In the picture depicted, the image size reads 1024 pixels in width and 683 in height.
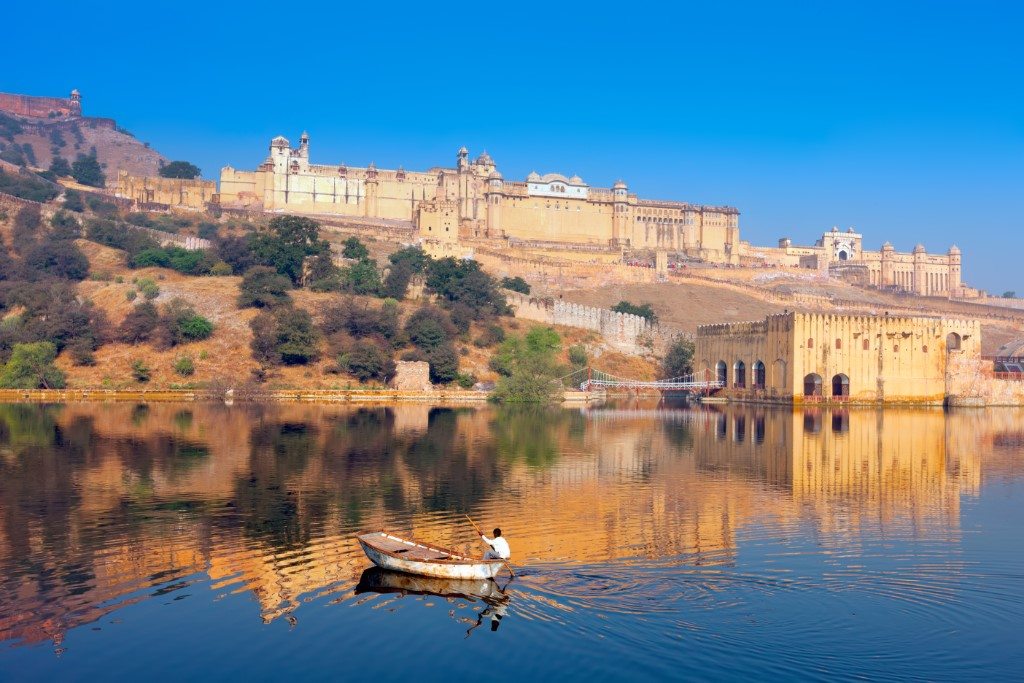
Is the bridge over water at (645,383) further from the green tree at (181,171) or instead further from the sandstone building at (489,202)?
the green tree at (181,171)

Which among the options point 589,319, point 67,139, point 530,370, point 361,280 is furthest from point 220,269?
point 67,139

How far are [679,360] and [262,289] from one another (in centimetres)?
2255

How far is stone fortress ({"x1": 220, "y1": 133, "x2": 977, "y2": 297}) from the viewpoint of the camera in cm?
8631

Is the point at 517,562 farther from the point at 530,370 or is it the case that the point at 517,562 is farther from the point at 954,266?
the point at 954,266

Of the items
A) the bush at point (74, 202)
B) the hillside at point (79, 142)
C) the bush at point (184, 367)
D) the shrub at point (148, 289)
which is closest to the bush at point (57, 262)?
the shrub at point (148, 289)

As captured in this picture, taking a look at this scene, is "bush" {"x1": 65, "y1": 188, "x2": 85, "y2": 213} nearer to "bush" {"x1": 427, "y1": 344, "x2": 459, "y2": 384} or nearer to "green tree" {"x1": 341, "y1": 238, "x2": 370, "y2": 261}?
"green tree" {"x1": 341, "y1": 238, "x2": 370, "y2": 261}

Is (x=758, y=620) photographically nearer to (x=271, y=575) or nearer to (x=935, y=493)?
(x=271, y=575)

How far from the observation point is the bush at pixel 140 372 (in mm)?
44781

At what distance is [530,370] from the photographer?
151ft

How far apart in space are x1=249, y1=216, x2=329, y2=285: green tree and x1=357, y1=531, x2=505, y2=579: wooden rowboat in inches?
1766

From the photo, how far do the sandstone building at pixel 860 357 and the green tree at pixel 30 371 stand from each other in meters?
31.2

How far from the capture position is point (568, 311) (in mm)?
61031

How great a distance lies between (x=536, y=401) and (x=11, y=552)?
31.9m

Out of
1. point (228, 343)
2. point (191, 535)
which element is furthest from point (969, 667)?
point (228, 343)
